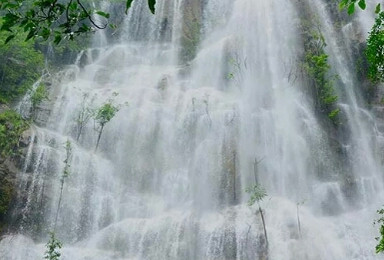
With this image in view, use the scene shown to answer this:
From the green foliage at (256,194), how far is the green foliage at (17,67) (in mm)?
15169

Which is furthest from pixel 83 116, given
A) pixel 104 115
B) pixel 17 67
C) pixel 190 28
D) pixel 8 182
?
pixel 190 28

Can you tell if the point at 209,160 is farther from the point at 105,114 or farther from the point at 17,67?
the point at 17,67

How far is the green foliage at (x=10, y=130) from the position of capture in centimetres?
2020

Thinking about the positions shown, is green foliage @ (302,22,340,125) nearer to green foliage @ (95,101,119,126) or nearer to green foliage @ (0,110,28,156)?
green foliage @ (95,101,119,126)

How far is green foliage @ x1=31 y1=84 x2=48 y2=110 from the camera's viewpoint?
77.3 ft

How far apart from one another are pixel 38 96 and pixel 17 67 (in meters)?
4.16

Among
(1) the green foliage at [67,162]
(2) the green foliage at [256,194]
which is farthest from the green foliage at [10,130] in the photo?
(2) the green foliage at [256,194]

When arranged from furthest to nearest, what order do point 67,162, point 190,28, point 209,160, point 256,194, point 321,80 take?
point 190,28 → point 321,80 → point 209,160 → point 67,162 → point 256,194

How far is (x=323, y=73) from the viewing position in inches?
997

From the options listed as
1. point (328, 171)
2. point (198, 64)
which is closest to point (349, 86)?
point (328, 171)

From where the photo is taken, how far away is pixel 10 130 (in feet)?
68.2

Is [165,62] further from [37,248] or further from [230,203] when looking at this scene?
[37,248]

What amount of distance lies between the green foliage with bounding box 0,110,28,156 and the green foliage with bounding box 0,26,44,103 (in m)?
3.76

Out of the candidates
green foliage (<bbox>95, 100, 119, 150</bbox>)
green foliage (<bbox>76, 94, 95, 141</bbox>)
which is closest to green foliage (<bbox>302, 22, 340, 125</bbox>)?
green foliage (<bbox>95, 100, 119, 150</bbox>)
